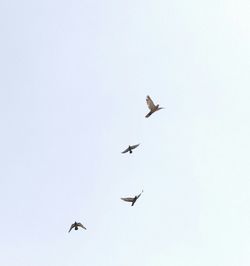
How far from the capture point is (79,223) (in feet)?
339

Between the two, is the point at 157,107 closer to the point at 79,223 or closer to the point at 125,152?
the point at 125,152

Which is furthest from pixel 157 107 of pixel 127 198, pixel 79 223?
pixel 79 223

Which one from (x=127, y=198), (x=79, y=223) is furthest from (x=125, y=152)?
(x=79, y=223)

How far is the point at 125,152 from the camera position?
97438 millimetres

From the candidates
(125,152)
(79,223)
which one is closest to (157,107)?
(125,152)

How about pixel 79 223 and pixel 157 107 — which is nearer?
pixel 157 107

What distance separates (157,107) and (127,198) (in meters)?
16.1

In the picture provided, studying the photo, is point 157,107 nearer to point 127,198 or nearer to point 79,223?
point 127,198

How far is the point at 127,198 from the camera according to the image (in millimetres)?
98938

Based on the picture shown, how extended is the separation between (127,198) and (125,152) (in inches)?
300

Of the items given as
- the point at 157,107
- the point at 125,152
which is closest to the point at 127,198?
the point at 125,152

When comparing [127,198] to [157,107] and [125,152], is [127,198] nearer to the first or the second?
[125,152]

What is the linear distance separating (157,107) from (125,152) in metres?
9.35
